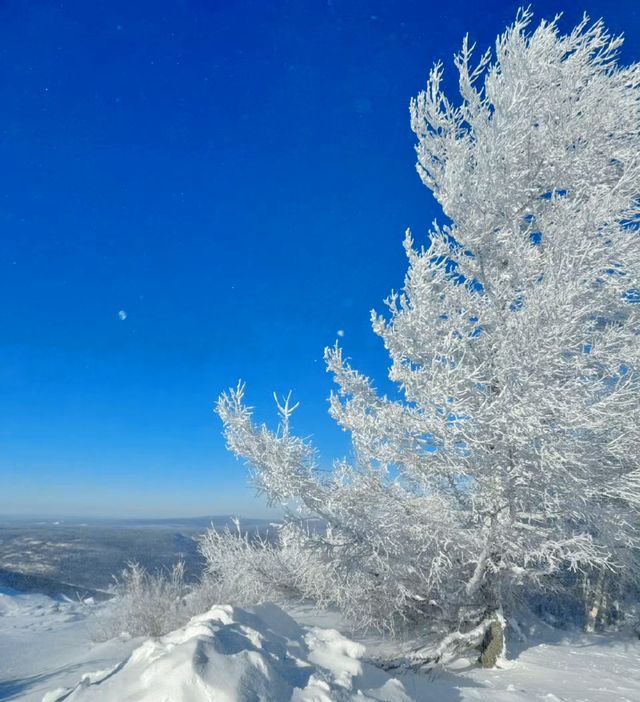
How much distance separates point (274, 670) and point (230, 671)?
0.42 m

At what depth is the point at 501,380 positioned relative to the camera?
5.75m

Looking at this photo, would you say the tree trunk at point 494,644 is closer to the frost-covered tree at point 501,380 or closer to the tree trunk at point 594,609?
the frost-covered tree at point 501,380

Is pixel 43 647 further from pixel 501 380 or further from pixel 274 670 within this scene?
pixel 501 380

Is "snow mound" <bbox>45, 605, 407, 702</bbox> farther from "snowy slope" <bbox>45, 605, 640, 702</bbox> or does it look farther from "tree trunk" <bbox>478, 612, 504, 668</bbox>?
"tree trunk" <bbox>478, 612, 504, 668</bbox>

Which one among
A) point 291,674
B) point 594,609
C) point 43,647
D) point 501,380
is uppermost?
point 501,380

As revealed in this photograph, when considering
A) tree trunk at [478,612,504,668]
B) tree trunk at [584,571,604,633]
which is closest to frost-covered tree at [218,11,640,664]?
tree trunk at [478,612,504,668]

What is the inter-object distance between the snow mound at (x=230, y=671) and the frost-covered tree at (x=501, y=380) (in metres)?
1.51

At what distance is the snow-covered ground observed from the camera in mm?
3795

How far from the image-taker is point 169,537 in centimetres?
3048

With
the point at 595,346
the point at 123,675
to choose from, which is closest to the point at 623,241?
the point at 595,346

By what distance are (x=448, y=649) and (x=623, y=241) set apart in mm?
5233

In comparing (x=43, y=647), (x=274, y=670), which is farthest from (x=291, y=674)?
(x=43, y=647)

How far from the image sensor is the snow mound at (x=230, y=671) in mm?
3639

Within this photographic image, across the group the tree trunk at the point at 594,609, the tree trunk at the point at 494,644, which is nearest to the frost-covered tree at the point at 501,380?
the tree trunk at the point at 494,644
